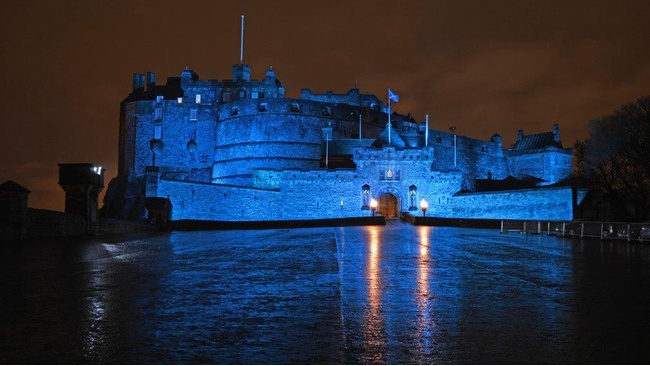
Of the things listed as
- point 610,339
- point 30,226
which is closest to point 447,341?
point 610,339

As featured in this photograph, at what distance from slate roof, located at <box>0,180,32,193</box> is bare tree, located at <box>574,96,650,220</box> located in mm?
30235

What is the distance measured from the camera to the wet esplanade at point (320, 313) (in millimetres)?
3643

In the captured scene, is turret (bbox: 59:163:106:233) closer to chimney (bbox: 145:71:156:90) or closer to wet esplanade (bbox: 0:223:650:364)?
wet esplanade (bbox: 0:223:650:364)

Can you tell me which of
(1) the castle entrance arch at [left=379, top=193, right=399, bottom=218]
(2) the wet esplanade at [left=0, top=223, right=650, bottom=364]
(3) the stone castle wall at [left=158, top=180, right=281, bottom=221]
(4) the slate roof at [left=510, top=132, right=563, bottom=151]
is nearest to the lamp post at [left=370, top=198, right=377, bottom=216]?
(1) the castle entrance arch at [left=379, top=193, right=399, bottom=218]

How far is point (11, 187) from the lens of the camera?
14.1m

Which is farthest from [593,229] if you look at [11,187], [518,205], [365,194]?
[365,194]

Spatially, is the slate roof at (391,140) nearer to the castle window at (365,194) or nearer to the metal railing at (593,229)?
the castle window at (365,194)

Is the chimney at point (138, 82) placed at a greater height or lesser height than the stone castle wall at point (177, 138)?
greater

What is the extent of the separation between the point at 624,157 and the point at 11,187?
31914 millimetres

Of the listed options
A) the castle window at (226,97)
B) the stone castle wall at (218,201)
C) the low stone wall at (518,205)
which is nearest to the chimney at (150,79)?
the castle window at (226,97)

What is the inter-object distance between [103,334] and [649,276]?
6.74 metres

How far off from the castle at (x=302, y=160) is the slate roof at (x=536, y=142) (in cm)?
14

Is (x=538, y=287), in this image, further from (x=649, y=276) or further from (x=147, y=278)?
(x=147, y=278)

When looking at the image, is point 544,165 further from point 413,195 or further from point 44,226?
point 44,226
